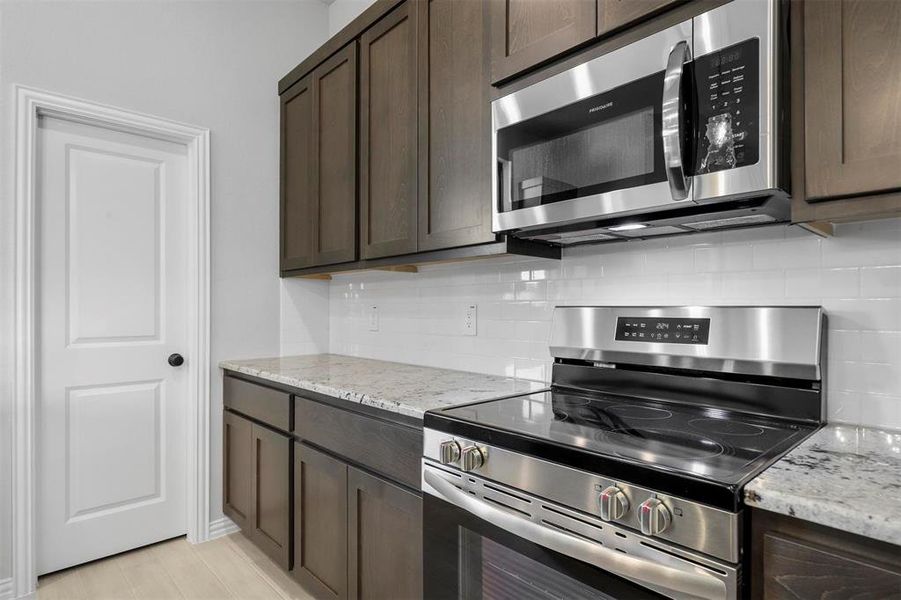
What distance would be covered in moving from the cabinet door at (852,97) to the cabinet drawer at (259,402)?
1869mm

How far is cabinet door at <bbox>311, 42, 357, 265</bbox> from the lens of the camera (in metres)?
2.27

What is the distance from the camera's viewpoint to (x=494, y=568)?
1.23 meters

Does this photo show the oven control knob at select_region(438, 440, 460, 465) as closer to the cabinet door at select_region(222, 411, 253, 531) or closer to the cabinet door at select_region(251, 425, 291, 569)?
the cabinet door at select_region(251, 425, 291, 569)

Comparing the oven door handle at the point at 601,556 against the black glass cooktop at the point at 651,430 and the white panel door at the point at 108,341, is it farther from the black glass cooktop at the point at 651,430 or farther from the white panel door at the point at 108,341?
the white panel door at the point at 108,341

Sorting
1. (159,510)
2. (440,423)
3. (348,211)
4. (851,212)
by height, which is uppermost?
(348,211)

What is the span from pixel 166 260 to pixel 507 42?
6.36 feet

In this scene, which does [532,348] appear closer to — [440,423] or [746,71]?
[440,423]

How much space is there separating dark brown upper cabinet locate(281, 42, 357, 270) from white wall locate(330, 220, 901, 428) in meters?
0.38

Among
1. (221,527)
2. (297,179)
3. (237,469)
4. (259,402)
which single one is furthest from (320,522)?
(297,179)

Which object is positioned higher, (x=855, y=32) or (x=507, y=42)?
(x=507, y=42)

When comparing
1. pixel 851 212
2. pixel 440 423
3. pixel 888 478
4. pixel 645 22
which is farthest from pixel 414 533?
pixel 645 22

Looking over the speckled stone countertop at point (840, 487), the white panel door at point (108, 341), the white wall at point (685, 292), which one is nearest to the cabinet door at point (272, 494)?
the white panel door at point (108, 341)

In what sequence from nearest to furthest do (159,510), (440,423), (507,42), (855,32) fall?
1. (855,32)
2. (440,423)
3. (507,42)
4. (159,510)

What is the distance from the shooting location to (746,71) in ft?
3.50
